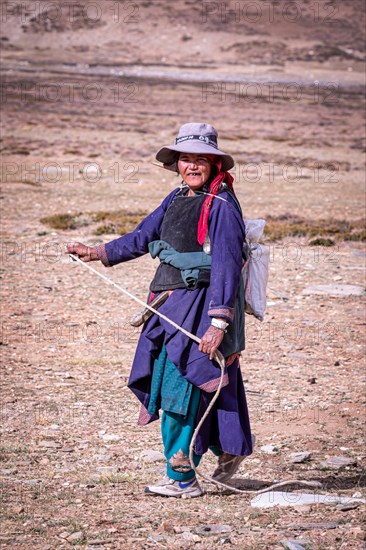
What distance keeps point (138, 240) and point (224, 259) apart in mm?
641

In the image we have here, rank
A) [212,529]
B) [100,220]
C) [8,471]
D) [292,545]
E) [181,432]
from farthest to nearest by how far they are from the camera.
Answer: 1. [100,220]
2. [8,471]
3. [181,432]
4. [212,529]
5. [292,545]

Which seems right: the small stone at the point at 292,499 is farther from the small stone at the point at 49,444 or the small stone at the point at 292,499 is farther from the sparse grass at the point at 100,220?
the sparse grass at the point at 100,220

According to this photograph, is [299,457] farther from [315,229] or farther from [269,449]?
[315,229]

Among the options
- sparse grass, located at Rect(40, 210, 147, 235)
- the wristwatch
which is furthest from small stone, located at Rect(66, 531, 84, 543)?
sparse grass, located at Rect(40, 210, 147, 235)

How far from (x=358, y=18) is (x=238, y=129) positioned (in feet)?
222

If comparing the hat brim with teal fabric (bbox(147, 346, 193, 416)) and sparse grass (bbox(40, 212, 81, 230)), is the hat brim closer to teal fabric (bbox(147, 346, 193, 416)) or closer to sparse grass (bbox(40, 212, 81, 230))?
teal fabric (bbox(147, 346, 193, 416))

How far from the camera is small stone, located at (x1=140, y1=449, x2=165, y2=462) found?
5711mm

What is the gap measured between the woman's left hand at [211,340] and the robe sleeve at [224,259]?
2.9 inches

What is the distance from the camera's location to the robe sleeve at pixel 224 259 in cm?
458

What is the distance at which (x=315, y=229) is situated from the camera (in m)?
14.2

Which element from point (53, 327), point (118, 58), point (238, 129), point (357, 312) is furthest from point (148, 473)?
point (118, 58)

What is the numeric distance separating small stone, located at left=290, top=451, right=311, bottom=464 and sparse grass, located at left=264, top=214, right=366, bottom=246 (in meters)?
7.67

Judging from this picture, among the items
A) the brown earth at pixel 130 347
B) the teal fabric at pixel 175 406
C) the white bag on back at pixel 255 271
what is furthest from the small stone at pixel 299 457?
the white bag on back at pixel 255 271

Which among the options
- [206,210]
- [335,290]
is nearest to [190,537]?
[206,210]
